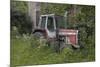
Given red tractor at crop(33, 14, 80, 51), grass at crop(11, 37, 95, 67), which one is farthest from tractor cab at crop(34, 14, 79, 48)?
grass at crop(11, 37, 95, 67)

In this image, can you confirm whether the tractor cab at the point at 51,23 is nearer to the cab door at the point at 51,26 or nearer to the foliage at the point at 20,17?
the cab door at the point at 51,26

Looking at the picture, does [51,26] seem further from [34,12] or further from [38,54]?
[38,54]

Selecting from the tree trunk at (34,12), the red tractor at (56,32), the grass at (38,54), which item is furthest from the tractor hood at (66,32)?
the tree trunk at (34,12)

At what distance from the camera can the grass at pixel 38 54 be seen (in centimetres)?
244

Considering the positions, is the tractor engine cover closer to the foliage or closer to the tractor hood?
the tractor hood

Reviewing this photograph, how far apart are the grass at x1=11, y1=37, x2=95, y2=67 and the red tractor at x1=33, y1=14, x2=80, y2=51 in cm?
9

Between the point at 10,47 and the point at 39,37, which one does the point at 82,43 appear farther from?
the point at 10,47

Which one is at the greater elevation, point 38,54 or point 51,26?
point 51,26

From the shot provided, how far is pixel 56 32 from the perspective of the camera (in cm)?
263

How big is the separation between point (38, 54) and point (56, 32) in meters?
0.35

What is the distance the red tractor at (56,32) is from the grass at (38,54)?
95 mm

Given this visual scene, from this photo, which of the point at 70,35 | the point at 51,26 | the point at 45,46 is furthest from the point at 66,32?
the point at 45,46

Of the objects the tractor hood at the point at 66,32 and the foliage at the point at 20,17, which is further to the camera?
the tractor hood at the point at 66,32

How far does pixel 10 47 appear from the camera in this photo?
2.42m
